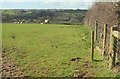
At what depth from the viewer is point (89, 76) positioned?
7961mm

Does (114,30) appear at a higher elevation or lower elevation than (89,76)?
higher

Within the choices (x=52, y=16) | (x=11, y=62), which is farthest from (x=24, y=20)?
(x=11, y=62)

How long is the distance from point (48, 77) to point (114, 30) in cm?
248

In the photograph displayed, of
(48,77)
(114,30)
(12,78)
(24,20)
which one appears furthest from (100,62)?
(24,20)

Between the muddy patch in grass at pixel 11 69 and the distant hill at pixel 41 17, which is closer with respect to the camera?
the muddy patch in grass at pixel 11 69

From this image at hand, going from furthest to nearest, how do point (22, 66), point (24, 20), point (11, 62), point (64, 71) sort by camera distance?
point (24, 20) < point (11, 62) < point (22, 66) < point (64, 71)

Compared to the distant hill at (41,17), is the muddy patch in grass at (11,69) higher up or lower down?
lower down

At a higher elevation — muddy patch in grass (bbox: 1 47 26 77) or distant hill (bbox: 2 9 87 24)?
distant hill (bbox: 2 9 87 24)

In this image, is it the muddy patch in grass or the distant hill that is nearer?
the muddy patch in grass

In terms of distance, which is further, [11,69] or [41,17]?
[41,17]

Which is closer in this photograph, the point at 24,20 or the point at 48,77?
the point at 48,77

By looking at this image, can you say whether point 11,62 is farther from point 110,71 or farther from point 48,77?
point 110,71

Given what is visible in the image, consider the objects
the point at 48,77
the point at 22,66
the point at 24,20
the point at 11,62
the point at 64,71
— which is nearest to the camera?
the point at 48,77

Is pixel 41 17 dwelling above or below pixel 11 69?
above
